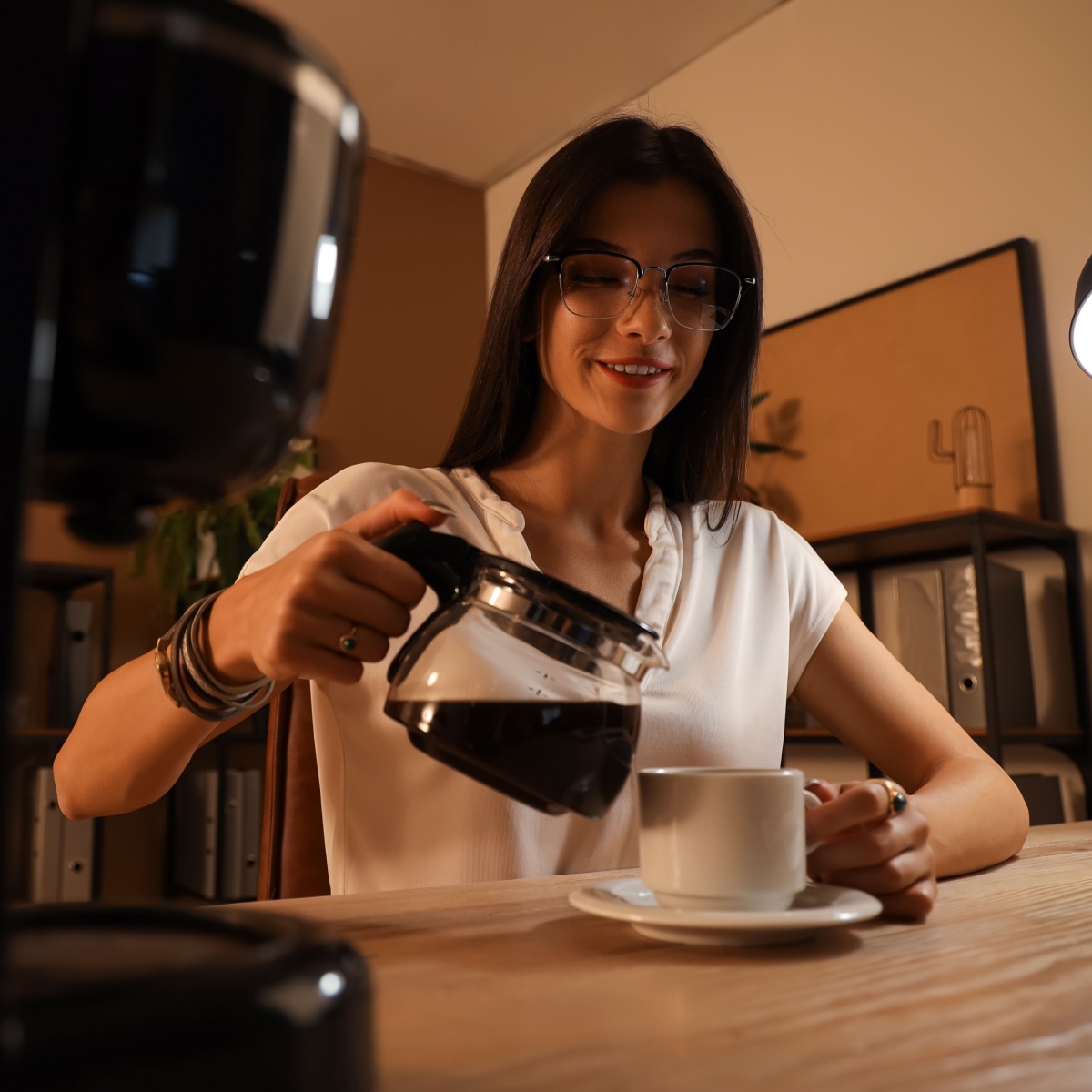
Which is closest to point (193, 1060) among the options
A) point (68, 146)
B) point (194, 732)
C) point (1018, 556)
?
point (68, 146)

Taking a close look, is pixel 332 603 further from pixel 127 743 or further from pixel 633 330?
pixel 633 330

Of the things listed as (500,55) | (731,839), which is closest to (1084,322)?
(731,839)

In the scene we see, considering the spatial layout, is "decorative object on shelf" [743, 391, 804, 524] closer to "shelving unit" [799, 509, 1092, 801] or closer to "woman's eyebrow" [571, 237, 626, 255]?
"shelving unit" [799, 509, 1092, 801]

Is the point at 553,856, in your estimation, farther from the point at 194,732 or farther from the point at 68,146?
the point at 68,146

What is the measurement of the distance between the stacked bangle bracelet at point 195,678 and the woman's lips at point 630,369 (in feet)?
1.99

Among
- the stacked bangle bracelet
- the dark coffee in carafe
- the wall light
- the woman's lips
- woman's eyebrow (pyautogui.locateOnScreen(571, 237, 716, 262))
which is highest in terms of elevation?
woman's eyebrow (pyautogui.locateOnScreen(571, 237, 716, 262))

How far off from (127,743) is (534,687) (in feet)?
1.77

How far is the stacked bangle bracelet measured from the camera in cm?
80

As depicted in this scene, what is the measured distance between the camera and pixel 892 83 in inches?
106

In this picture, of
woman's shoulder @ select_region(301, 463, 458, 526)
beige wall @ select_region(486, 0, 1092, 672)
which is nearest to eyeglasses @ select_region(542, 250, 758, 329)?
woman's shoulder @ select_region(301, 463, 458, 526)

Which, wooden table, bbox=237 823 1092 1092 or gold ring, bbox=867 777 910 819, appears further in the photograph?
gold ring, bbox=867 777 910 819

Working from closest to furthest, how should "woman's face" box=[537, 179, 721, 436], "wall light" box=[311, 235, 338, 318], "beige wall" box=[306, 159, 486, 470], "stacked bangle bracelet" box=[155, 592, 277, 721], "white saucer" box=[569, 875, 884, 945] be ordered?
"wall light" box=[311, 235, 338, 318], "white saucer" box=[569, 875, 884, 945], "stacked bangle bracelet" box=[155, 592, 277, 721], "woman's face" box=[537, 179, 721, 436], "beige wall" box=[306, 159, 486, 470]

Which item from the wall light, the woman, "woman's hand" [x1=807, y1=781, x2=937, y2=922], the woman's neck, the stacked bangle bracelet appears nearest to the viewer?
the wall light

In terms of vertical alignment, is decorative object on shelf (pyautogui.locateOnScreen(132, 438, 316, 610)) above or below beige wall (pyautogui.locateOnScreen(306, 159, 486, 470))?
below
